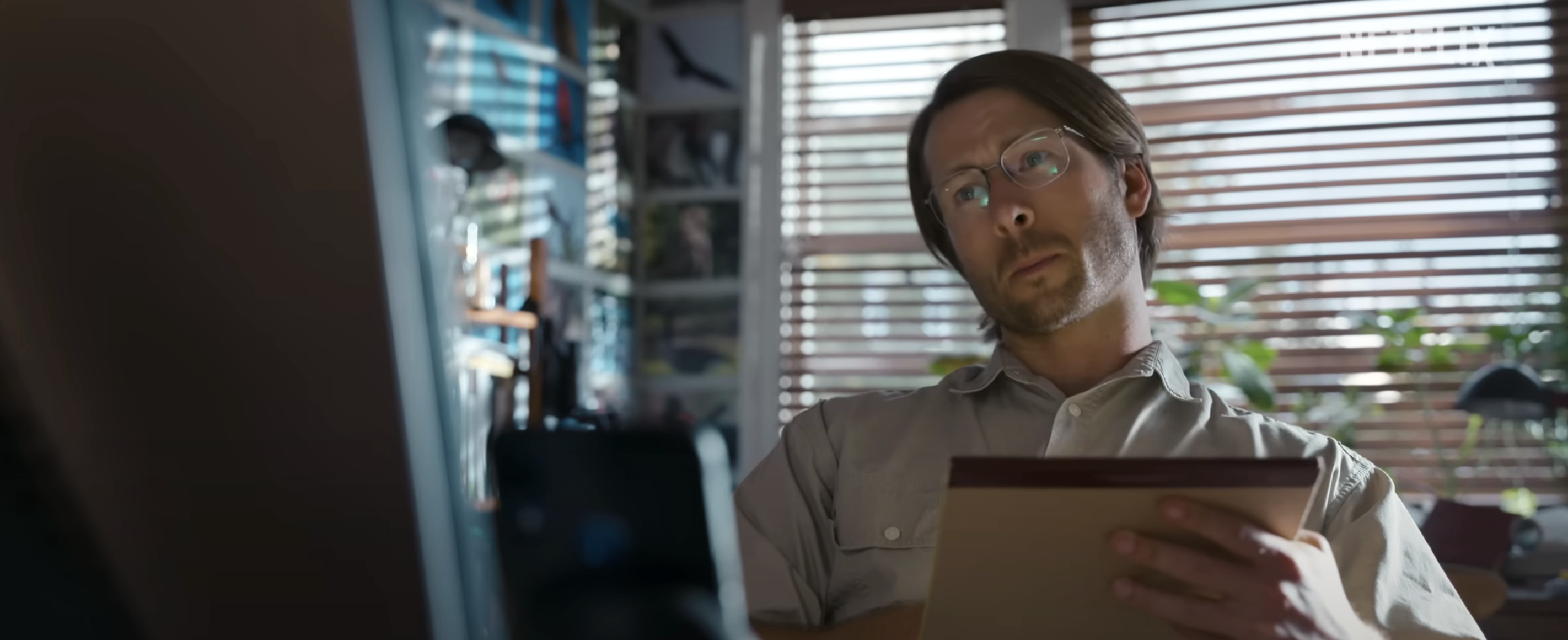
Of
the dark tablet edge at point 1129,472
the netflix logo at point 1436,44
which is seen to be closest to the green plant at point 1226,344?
the netflix logo at point 1436,44

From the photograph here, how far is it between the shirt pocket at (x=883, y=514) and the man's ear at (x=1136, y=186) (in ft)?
1.59

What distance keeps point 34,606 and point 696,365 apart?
2.83m

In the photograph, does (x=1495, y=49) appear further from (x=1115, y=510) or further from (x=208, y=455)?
(x=208, y=455)

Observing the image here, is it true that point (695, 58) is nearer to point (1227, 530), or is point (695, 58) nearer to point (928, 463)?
point (928, 463)

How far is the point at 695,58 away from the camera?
3.48m

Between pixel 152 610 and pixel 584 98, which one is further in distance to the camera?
pixel 584 98

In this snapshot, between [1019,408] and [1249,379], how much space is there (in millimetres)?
1631

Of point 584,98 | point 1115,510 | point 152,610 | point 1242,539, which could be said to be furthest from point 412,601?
point 584,98

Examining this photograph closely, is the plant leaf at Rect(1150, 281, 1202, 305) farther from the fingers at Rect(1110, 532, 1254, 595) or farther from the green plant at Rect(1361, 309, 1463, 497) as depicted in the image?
the fingers at Rect(1110, 532, 1254, 595)

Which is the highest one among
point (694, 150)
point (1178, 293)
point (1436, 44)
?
point (1436, 44)

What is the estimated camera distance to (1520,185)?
3018mm

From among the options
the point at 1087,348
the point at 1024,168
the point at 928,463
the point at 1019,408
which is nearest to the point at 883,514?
the point at 928,463

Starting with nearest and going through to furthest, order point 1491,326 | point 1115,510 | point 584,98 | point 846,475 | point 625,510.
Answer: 1. point 625,510
2. point 1115,510
3. point 846,475
4. point 1491,326
5. point 584,98

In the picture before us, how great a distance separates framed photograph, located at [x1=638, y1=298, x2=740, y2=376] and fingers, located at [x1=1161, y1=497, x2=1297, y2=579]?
8.48 ft
